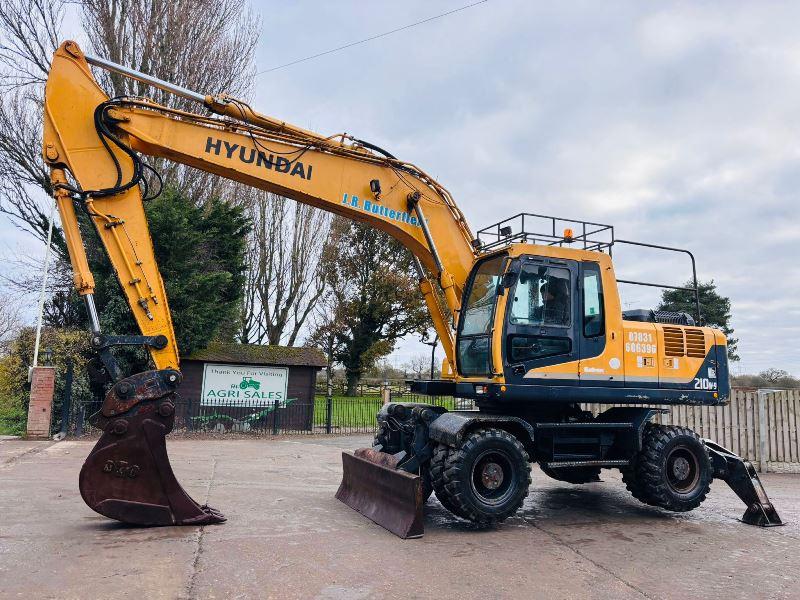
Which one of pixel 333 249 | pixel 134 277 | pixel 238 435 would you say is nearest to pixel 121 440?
pixel 134 277

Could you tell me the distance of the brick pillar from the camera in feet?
43.3

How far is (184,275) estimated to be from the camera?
53.4ft

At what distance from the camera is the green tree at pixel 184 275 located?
15234 mm

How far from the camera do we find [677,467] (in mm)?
7387

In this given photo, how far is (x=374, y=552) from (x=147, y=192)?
15.4 ft

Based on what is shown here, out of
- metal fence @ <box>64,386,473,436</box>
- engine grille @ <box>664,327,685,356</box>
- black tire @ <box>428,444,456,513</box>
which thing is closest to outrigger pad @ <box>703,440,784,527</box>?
engine grille @ <box>664,327,685,356</box>

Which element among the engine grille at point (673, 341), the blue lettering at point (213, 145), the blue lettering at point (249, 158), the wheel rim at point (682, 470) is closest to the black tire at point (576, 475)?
the wheel rim at point (682, 470)

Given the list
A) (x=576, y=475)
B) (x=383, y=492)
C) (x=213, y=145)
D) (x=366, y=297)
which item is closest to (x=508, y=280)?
(x=383, y=492)

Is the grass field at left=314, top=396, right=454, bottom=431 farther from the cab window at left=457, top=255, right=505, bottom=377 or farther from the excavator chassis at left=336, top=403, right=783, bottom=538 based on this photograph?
the cab window at left=457, top=255, right=505, bottom=377

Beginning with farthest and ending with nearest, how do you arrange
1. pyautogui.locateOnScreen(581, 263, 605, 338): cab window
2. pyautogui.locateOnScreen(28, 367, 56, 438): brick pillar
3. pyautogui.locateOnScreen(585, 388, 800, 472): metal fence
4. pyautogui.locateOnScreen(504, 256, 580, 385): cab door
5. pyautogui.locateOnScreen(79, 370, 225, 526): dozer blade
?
1. pyautogui.locateOnScreen(28, 367, 56, 438): brick pillar
2. pyautogui.locateOnScreen(585, 388, 800, 472): metal fence
3. pyautogui.locateOnScreen(581, 263, 605, 338): cab window
4. pyautogui.locateOnScreen(504, 256, 580, 385): cab door
5. pyautogui.locateOnScreen(79, 370, 225, 526): dozer blade

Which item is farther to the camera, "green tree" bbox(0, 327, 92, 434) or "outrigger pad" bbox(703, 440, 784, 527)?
"green tree" bbox(0, 327, 92, 434)

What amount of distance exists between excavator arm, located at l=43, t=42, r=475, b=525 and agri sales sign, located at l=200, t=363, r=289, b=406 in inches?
427

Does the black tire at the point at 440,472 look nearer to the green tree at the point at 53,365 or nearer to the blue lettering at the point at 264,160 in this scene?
the blue lettering at the point at 264,160

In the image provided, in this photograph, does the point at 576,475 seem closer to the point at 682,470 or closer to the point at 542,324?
the point at 682,470
